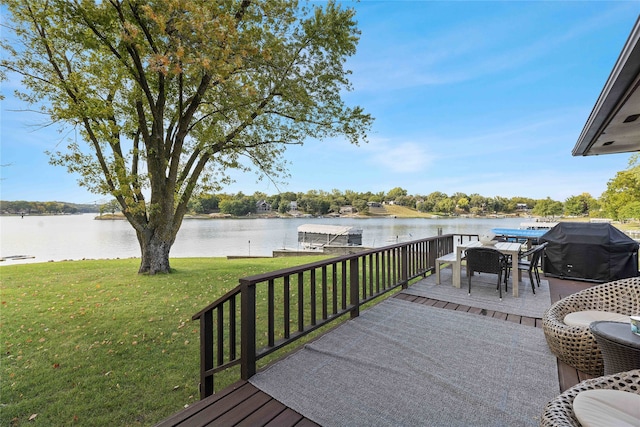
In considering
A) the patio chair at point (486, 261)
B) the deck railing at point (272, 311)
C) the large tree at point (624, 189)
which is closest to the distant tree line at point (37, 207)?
the deck railing at point (272, 311)

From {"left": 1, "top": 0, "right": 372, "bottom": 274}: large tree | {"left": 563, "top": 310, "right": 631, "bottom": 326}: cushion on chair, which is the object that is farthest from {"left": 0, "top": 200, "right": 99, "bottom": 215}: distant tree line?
{"left": 563, "top": 310, "right": 631, "bottom": 326}: cushion on chair

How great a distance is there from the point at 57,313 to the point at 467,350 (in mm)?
6243

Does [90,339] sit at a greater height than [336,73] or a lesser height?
lesser

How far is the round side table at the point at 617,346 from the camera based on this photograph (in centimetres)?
166

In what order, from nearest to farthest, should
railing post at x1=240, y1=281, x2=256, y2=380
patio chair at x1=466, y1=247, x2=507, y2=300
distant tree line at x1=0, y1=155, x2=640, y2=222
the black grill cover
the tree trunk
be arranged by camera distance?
railing post at x1=240, y1=281, x2=256, y2=380, patio chair at x1=466, y1=247, x2=507, y2=300, the black grill cover, the tree trunk, distant tree line at x1=0, y1=155, x2=640, y2=222

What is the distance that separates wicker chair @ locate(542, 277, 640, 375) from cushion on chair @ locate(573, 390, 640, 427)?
1.08 metres

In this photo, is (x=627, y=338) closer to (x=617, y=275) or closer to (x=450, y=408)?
(x=450, y=408)

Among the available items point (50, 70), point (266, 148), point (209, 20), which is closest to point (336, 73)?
point (266, 148)

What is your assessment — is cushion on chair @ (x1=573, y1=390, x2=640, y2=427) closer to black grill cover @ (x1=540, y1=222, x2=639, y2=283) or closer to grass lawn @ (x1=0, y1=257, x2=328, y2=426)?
grass lawn @ (x1=0, y1=257, x2=328, y2=426)

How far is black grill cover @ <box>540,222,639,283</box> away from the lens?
16.6 ft

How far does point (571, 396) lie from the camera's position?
4.59ft

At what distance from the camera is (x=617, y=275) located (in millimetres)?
5113

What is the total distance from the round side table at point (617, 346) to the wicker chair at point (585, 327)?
0.42 meters

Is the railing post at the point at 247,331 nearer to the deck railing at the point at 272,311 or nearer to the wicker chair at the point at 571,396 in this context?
the deck railing at the point at 272,311
